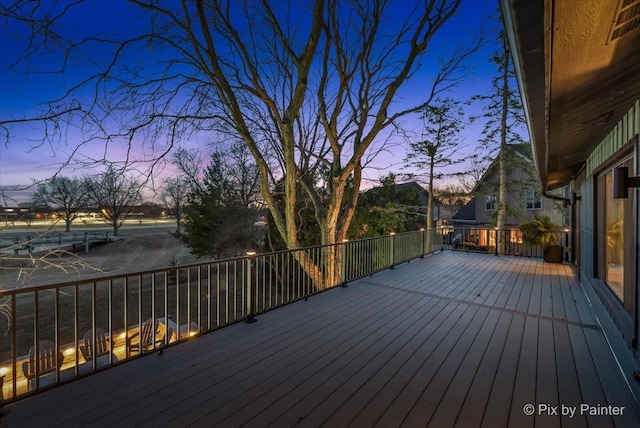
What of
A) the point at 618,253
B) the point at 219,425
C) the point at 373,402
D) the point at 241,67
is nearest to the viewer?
the point at 219,425

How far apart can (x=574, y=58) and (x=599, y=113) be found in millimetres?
1319

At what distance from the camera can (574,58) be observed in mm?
1444

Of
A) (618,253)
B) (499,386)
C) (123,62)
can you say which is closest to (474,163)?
(618,253)

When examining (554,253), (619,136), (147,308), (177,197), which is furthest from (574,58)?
(177,197)

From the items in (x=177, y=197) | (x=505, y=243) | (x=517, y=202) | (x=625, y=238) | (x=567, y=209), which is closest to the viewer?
(x=625, y=238)

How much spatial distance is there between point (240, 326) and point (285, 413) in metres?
1.62

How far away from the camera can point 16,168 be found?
4539 millimetres

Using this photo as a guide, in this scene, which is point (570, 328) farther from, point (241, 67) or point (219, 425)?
point (241, 67)

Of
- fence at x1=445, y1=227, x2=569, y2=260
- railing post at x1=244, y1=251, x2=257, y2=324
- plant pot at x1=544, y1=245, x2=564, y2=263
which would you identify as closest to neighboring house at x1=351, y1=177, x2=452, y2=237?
fence at x1=445, y1=227, x2=569, y2=260

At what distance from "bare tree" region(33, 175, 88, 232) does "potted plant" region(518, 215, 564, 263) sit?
9.75 m

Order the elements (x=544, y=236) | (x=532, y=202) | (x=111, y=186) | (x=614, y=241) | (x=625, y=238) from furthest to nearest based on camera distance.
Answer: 1. (x=532, y=202)
2. (x=544, y=236)
3. (x=111, y=186)
4. (x=614, y=241)
5. (x=625, y=238)

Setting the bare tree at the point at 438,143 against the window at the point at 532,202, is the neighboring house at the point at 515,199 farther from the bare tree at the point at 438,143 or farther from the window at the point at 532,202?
the bare tree at the point at 438,143

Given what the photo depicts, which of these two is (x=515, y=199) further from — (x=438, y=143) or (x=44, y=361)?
(x=44, y=361)

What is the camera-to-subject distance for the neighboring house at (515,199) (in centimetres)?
1048
